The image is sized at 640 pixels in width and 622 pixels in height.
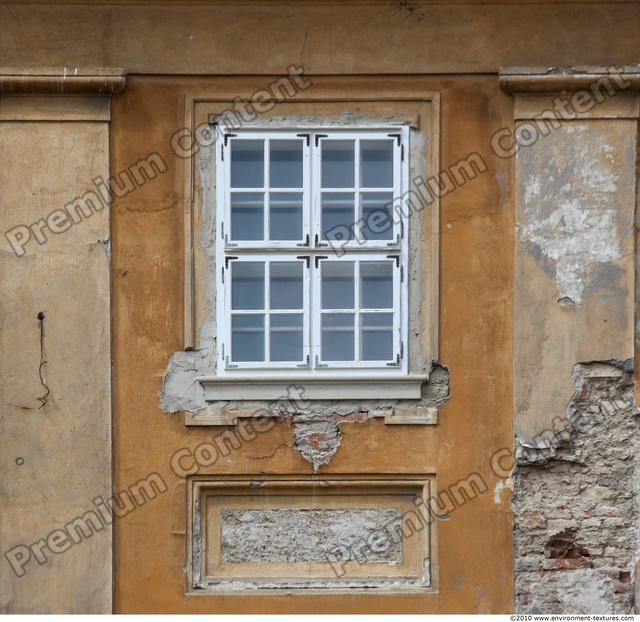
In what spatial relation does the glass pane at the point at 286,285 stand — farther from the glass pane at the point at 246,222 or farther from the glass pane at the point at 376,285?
the glass pane at the point at 376,285

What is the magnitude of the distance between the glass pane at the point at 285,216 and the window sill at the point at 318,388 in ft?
3.07

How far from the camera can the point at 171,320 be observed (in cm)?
540

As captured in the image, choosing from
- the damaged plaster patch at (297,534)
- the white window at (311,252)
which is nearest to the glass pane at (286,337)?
the white window at (311,252)

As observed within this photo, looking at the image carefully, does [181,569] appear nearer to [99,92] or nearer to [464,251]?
[464,251]

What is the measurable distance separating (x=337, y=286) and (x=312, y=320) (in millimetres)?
279

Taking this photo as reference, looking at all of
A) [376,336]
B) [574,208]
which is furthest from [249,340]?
[574,208]

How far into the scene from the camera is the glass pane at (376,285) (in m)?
5.44

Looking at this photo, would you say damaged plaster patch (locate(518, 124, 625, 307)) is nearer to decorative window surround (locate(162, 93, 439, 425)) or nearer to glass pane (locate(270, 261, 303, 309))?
decorative window surround (locate(162, 93, 439, 425))

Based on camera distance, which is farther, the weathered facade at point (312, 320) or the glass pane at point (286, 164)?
the glass pane at point (286, 164)

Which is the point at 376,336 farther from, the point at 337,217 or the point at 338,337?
the point at 337,217

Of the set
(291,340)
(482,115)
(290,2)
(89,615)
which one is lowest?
(89,615)

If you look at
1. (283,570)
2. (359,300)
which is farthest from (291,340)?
(283,570)

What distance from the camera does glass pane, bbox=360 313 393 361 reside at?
5426mm

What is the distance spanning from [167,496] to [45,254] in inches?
68.5
